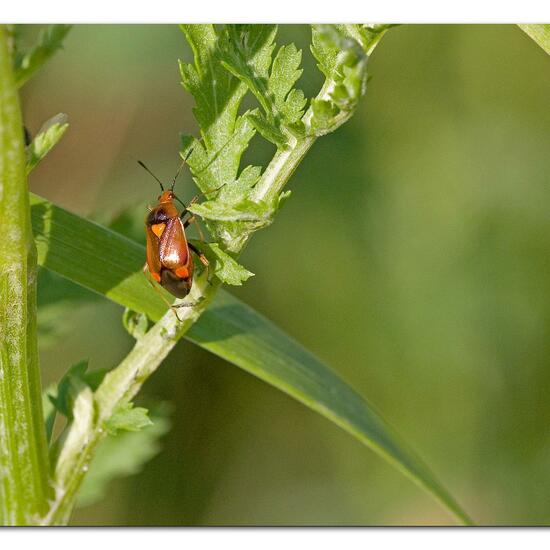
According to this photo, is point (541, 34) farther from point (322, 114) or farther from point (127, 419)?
point (127, 419)

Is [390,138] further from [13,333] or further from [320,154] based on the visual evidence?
[13,333]

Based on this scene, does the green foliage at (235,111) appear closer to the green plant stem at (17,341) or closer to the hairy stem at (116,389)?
the hairy stem at (116,389)

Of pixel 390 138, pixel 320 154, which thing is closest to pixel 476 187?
pixel 390 138

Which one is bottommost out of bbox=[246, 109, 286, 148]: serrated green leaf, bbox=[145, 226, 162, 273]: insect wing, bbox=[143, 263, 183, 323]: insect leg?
bbox=[143, 263, 183, 323]: insect leg

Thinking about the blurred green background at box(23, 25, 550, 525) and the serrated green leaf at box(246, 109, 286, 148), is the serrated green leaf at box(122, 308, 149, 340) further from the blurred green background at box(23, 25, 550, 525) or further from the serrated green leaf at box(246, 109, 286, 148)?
the blurred green background at box(23, 25, 550, 525)

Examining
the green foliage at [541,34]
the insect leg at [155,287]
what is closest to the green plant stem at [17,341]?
the insect leg at [155,287]

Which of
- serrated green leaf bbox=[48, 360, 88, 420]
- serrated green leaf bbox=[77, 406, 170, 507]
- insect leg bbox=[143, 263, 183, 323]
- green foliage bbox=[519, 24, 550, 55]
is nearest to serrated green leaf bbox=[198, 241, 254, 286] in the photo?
insect leg bbox=[143, 263, 183, 323]

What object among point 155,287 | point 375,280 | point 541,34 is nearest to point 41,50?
point 155,287
